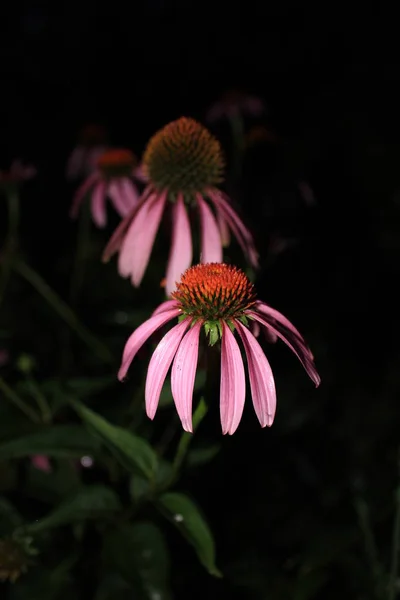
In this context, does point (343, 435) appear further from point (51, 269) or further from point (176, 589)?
point (51, 269)

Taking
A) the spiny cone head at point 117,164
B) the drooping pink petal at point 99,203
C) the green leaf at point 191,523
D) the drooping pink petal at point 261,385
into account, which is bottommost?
the green leaf at point 191,523

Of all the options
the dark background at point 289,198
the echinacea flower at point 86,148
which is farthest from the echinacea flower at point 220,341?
the echinacea flower at point 86,148

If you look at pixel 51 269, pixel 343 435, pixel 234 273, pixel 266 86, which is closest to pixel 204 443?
pixel 234 273

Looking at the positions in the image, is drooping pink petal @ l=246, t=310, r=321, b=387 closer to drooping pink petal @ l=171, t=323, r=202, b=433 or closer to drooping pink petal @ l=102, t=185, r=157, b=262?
drooping pink petal @ l=171, t=323, r=202, b=433

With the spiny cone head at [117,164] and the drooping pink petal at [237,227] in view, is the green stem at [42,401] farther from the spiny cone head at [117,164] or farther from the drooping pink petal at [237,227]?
the spiny cone head at [117,164]

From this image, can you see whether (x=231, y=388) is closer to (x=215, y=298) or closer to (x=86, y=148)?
(x=215, y=298)
